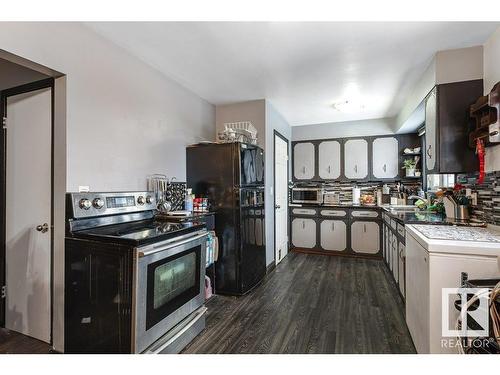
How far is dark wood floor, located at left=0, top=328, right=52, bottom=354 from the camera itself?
1793 mm

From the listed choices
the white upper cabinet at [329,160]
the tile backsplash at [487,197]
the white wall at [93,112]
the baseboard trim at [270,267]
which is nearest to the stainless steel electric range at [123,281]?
the white wall at [93,112]

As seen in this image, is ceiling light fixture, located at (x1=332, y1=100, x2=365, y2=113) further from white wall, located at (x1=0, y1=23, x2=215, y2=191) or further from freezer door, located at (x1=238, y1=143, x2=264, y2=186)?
white wall, located at (x1=0, y1=23, x2=215, y2=191)

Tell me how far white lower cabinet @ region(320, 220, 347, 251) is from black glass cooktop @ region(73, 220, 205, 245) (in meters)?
3.01

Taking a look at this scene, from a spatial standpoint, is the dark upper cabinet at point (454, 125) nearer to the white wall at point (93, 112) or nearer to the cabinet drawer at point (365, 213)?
the cabinet drawer at point (365, 213)

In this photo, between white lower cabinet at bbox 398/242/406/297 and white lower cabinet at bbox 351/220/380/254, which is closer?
white lower cabinet at bbox 398/242/406/297

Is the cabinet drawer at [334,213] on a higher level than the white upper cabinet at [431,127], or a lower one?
lower

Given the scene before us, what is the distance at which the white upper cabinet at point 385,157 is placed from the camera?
4355 mm

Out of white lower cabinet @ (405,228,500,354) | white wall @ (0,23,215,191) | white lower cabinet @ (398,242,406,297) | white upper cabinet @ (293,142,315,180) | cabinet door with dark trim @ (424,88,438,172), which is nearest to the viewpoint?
white lower cabinet @ (405,228,500,354)

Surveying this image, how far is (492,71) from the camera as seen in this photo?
1939 millimetres

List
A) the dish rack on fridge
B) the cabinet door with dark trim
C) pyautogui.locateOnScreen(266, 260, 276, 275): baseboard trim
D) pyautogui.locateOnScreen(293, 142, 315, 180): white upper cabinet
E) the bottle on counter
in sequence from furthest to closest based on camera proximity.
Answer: pyautogui.locateOnScreen(293, 142, 315, 180): white upper cabinet → pyautogui.locateOnScreen(266, 260, 276, 275): baseboard trim → the dish rack on fridge → the bottle on counter → the cabinet door with dark trim

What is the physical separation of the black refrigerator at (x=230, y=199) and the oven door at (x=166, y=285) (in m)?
0.69

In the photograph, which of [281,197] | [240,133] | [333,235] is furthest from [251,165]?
[333,235]

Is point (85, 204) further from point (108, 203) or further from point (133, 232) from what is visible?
point (133, 232)

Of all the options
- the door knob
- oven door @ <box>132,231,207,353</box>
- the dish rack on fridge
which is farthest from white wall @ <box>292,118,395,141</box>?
the door knob
